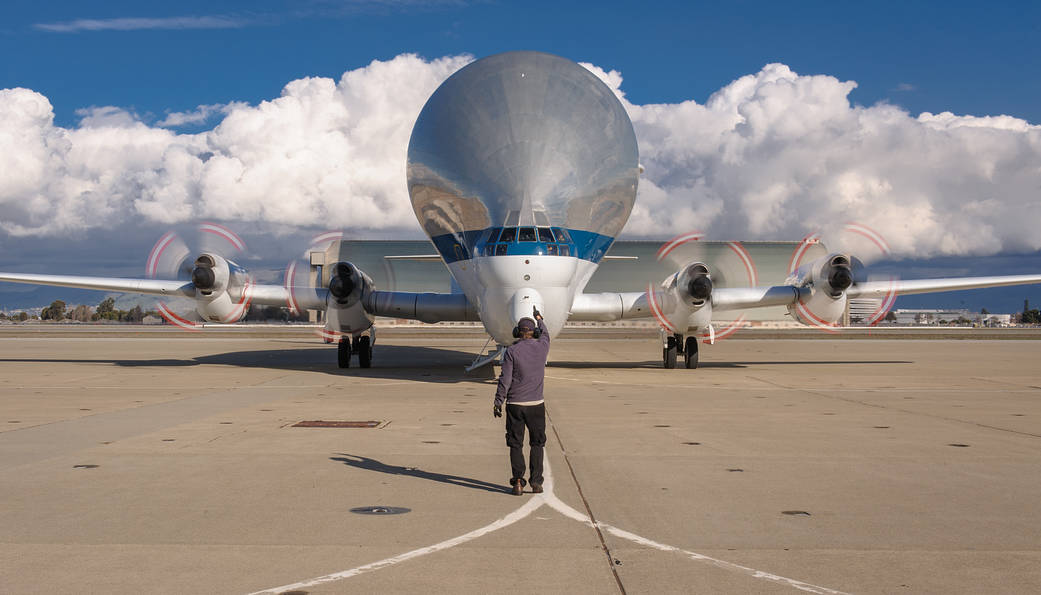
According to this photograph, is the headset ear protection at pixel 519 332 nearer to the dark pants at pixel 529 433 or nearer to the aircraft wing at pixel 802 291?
the dark pants at pixel 529 433

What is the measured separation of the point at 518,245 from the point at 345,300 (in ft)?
24.4

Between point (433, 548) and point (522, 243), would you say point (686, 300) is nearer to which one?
point (522, 243)

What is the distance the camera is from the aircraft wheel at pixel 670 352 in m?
22.8

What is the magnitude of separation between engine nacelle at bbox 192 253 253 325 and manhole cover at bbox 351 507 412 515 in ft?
55.0

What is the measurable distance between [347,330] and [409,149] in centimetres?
499

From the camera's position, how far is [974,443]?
31.5 feet

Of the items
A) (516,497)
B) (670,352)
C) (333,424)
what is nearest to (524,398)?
(516,497)

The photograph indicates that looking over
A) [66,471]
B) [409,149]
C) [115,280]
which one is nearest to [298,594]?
[66,471]

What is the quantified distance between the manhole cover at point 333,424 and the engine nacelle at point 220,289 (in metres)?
11.4

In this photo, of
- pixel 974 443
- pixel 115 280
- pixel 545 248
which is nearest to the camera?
pixel 974 443

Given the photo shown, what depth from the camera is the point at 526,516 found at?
240 inches

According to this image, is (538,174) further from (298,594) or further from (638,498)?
(298,594)

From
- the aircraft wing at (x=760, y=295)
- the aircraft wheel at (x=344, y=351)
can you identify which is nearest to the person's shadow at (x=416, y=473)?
the aircraft wing at (x=760, y=295)

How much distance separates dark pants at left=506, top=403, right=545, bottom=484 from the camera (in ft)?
22.7
